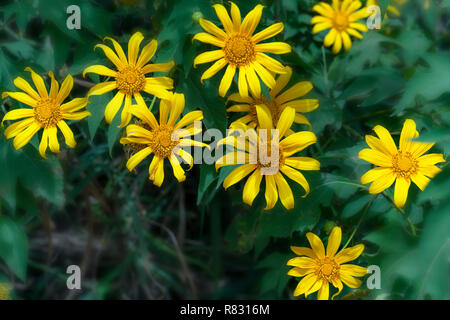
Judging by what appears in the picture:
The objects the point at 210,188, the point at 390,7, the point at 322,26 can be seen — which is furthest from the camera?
the point at 390,7

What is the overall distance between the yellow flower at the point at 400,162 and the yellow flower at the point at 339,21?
0.56 m

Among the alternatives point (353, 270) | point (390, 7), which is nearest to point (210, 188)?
point (353, 270)

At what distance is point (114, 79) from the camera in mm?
1390

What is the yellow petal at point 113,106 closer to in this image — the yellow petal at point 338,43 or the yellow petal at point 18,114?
the yellow petal at point 18,114

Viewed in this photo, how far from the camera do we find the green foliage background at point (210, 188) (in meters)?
1.25

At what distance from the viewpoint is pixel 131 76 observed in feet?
4.19

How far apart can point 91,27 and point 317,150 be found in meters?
0.88

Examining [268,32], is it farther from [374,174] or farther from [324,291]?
[324,291]

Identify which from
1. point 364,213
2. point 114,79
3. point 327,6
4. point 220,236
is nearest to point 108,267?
point 220,236

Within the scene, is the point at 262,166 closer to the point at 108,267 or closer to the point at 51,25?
the point at 51,25

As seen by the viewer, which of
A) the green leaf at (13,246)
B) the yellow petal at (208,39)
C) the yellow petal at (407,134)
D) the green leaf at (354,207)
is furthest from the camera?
the green leaf at (13,246)

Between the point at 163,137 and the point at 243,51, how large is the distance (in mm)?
325

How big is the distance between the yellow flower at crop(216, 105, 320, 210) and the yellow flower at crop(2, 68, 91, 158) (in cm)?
48

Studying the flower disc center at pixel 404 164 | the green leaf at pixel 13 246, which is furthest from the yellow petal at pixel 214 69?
the green leaf at pixel 13 246
